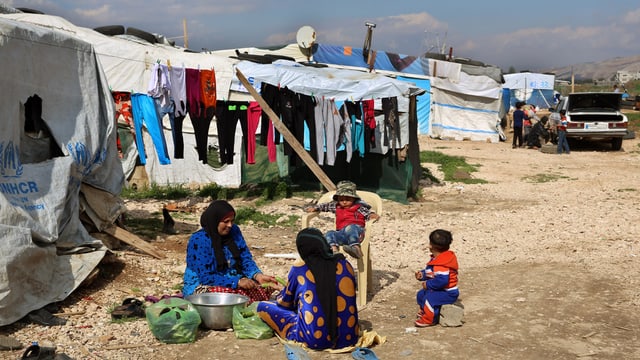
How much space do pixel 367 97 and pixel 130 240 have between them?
19.4 ft

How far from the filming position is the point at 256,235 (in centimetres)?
926

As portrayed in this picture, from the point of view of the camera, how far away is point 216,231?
5410 mm

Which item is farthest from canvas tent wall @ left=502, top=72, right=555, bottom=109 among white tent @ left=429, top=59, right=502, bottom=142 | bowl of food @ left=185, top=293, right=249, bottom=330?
bowl of food @ left=185, top=293, right=249, bottom=330

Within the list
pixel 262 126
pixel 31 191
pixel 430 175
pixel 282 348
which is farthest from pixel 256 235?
pixel 430 175

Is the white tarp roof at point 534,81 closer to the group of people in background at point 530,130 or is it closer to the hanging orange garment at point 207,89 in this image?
the group of people in background at point 530,130

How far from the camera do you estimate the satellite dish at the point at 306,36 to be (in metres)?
18.6

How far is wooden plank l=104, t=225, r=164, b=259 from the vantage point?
7.19 meters

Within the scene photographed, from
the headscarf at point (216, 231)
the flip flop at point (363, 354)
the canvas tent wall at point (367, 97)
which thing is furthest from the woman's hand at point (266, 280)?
the canvas tent wall at point (367, 97)

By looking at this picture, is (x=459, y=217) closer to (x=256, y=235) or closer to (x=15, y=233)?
(x=256, y=235)

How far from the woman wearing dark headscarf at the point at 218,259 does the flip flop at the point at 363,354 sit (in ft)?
3.97

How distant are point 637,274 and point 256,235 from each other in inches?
194

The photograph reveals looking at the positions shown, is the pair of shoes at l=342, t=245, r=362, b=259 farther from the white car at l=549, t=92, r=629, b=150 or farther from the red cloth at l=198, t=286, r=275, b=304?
the white car at l=549, t=92, r=629, b=150

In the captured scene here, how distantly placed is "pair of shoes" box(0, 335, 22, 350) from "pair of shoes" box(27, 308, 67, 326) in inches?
16.5

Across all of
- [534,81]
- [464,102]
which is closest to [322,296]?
[464,102]
